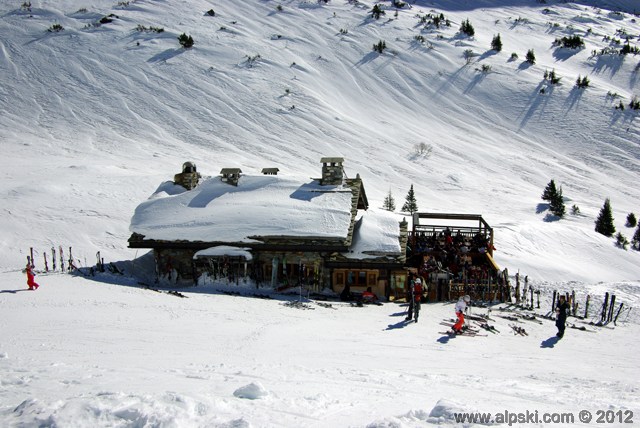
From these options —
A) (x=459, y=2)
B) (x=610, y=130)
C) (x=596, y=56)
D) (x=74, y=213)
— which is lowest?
(x=74, y=213)

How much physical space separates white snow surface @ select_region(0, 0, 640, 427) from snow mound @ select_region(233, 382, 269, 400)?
33 millimetres

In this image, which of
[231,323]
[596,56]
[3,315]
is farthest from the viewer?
[596,56]

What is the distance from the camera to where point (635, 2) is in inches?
4855

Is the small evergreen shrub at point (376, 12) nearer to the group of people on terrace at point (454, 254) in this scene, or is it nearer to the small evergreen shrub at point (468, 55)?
the small evergreen shrub at point (468, 55)

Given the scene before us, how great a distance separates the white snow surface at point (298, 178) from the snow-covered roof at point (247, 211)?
30 cm

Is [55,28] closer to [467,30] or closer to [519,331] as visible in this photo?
[467,30]

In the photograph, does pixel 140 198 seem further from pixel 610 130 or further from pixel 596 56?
pixel 596 56

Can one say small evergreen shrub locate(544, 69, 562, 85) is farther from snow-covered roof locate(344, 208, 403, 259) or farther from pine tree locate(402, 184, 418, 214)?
snow-covered roof locate(344, 208, 403, 259)

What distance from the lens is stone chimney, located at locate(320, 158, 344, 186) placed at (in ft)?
74.1

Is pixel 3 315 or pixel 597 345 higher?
pixel 3 315

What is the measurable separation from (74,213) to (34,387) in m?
21.6

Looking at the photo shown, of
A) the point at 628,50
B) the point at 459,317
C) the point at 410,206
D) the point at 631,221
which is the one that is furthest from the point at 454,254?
the point at 628,50

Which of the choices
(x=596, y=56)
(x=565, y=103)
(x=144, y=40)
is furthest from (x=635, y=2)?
(x=144, y=40)

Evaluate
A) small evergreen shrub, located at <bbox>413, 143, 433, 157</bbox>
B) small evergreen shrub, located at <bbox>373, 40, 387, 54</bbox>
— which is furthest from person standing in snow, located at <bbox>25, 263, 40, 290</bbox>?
small evergreen shrub, located at <bbox>373, 40, 387, 54</bbox>
